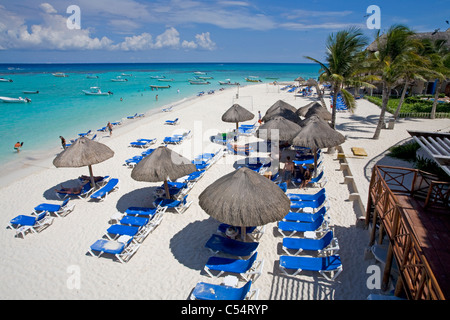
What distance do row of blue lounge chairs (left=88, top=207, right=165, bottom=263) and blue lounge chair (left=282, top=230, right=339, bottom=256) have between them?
156 inches

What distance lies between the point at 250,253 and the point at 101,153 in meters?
6.92

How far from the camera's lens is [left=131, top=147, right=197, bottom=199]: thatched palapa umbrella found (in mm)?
8320

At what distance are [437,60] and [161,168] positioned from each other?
19.0 metres

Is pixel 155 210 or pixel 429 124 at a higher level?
pixel 429 124

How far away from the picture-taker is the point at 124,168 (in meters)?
12.6

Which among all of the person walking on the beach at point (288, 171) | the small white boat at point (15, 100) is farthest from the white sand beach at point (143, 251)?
the small white boat at point (15, 100)

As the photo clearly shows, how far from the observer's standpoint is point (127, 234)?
7.36 m

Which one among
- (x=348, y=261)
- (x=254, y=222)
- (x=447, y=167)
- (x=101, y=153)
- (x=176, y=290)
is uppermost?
(x=447, y=167)

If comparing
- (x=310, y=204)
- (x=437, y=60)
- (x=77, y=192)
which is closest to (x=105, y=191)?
(x=77, y=192)

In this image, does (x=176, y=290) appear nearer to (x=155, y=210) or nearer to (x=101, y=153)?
(x=155, y=210)

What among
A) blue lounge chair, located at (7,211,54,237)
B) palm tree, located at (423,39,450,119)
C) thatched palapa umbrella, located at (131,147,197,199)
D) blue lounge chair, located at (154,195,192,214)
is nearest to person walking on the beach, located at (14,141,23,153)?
blue lounge chair, located at (7,211,54,237)

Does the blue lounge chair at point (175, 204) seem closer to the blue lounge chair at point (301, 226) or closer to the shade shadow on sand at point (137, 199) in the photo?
the shade shadow on sand at point (137, 199)
